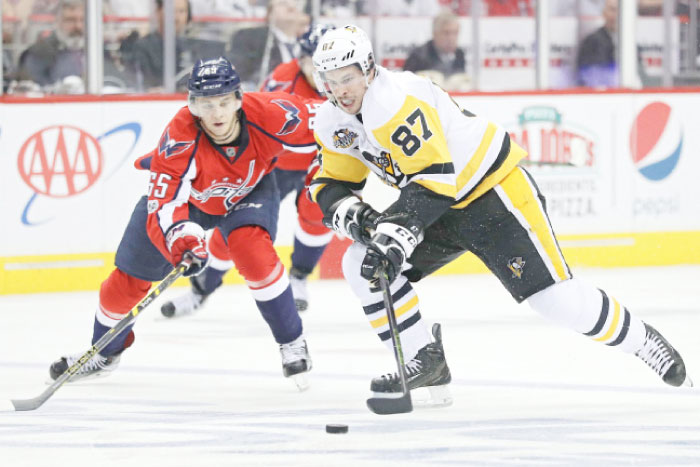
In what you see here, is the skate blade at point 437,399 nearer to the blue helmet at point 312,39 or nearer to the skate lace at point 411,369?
the skate lace at point 411,369

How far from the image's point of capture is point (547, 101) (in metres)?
6.76

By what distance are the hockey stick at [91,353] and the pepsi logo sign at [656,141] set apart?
3.77 meters

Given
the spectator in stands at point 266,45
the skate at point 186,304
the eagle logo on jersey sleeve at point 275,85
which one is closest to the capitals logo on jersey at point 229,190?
the skate at point 186,304

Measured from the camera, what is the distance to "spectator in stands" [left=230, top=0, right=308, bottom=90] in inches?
256

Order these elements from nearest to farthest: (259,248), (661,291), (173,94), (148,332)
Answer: (259,248) → (148,332) → (661,291) → (173,94)

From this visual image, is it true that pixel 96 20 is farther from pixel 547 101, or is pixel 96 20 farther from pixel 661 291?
pixel 661 291

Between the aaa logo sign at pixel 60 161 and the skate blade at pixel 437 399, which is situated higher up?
the aaa logo sign at pixel 60 161

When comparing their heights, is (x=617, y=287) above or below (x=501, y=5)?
below

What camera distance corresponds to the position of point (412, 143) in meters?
3.12

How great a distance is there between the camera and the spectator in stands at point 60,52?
A: 6.15 meters

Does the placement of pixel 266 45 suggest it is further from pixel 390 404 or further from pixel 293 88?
pixel 390 404

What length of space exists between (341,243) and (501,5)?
1.55 m

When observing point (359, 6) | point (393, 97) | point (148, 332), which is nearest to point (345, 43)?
point (393, 97)

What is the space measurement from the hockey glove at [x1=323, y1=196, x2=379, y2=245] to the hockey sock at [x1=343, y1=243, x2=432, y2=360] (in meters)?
0.07
